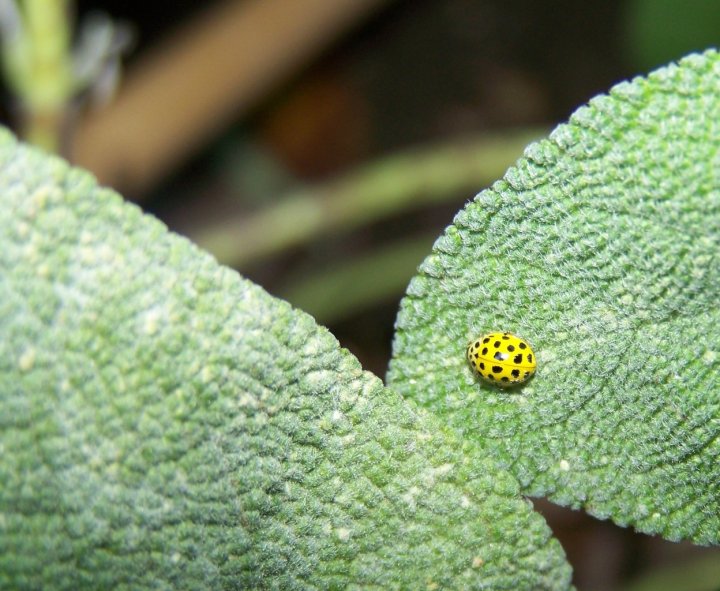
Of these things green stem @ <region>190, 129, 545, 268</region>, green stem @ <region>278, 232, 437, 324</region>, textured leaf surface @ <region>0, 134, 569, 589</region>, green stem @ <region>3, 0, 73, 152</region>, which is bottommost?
textured leaf surface @ <region>0, 134, 569, 589</region>

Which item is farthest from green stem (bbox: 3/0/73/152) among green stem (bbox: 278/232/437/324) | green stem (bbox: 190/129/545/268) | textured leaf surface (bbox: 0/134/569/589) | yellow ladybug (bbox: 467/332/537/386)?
yellow ladybug (bbox: 467/332/537/386)

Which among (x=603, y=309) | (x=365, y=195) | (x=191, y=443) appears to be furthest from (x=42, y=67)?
(x=603, y=309)

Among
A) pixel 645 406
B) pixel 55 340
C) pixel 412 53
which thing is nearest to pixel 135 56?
pixel 412 53

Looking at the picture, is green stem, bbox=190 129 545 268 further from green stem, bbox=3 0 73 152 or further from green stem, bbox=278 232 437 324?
green stem, bbox=3 0 73 152

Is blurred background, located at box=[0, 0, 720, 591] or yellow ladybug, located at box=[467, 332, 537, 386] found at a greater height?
blurred background, located at box=[0, 0, 720, 591]

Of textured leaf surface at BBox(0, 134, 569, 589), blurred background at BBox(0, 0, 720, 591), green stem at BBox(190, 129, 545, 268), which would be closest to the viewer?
textured leaf surface at BBox(0, 134, 569, 589)

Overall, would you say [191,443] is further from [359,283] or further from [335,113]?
[335,113]

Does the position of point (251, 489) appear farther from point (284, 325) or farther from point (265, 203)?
point (265, 203)
